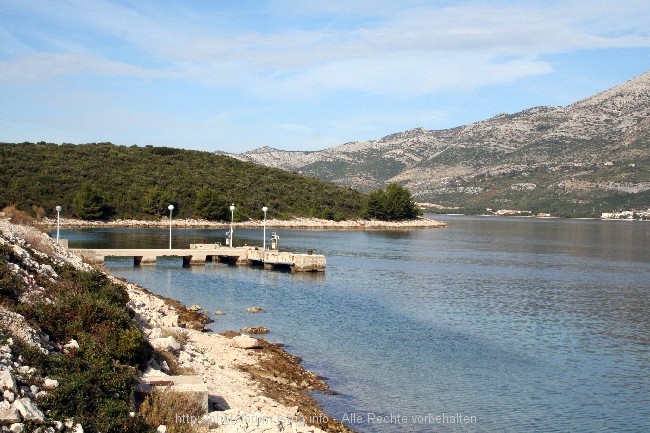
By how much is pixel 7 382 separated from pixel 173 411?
10.6ft

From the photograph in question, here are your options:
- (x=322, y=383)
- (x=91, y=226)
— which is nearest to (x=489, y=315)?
(x=322, y=383)

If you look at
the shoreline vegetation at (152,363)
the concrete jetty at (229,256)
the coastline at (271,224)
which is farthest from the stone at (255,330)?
the coastline at (271,224)

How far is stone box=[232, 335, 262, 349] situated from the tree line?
237 ft

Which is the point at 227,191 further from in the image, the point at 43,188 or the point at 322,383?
the point at 322,383

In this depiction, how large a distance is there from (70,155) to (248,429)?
119 metres

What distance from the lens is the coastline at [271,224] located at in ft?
314

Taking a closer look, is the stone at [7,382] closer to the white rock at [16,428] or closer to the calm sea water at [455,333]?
the white rock at [16,428]

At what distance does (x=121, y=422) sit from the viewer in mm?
11375

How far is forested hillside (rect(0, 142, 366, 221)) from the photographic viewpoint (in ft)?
326

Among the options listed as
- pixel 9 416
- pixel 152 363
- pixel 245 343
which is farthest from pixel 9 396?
pixel 245 343

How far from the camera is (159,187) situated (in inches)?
4444

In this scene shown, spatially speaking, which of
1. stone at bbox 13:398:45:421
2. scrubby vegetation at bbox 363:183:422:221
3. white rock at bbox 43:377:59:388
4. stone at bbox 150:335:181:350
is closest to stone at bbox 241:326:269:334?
stone at bbox 150:335:181:350

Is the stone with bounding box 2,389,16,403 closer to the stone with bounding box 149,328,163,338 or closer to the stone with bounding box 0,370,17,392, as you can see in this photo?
the stone with bounding box 0,370,17,392

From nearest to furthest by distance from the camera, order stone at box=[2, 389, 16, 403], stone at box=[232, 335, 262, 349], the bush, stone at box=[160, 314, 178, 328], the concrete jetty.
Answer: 1. stone at box=[2, 389, 16, 403]
2. the bush
3. stone at box=[160, 314, 178, 328]
4. stone at box=[232, 335, 262, 349]
5. the concrete jetty
